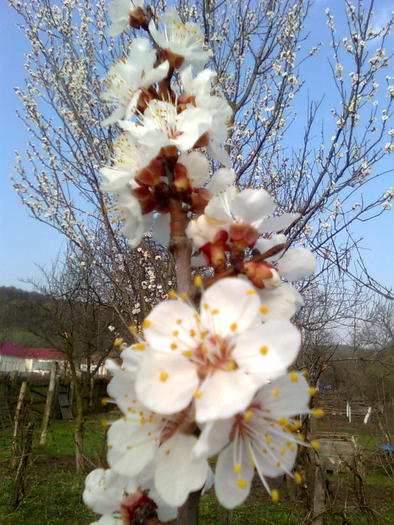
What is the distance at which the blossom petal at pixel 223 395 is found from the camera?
677 millimetres

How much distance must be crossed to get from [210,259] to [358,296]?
802cm

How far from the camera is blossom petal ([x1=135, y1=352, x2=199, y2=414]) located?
0.73 meters

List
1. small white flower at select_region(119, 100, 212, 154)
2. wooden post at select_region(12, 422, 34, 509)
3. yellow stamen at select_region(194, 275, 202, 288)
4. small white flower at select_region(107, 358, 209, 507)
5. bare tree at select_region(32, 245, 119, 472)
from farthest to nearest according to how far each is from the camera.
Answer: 1. bare tree at select_region(32, 245, 119, 472)
2. wooden post at select_region(12, 422, 34, 509)
3. small white flower at select_region(119, 100, 212, 154)
4. yellow stamen at select_region(194, 275, 202, 288)
5. small white flower at select_region(107, 358, 209, 507)

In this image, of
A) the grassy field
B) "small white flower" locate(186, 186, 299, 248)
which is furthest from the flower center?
the grassy field

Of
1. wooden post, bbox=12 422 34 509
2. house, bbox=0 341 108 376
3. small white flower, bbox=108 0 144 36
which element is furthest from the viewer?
house, bbox=0 341 108 376

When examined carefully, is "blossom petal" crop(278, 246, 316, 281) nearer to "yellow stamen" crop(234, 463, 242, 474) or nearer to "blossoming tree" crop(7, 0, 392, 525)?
"blossoming tree" crop(7, 0, 392, 525)

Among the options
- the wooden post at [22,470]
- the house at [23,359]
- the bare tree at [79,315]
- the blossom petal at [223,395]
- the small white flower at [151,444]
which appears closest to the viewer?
the blossom petal at [223,395]

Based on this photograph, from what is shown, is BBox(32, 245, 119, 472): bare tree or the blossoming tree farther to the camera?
BBox(32, 245, 119, 472): bare tree

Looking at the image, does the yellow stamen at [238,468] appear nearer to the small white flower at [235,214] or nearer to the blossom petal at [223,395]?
the blossom petal at [223,395]

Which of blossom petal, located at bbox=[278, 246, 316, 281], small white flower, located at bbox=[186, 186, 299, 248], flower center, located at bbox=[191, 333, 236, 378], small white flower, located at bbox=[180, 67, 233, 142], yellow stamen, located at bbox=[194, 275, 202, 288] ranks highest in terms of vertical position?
small white flower, located at bbox=[180, 67, 233, 142]

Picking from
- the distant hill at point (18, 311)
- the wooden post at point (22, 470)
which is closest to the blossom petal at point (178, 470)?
the wooden post at point (22, 470)

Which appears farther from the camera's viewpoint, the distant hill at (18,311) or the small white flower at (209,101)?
the distant hill at (18,311)

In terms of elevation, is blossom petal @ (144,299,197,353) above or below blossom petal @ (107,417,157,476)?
above

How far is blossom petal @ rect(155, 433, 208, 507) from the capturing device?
2.54 ft
